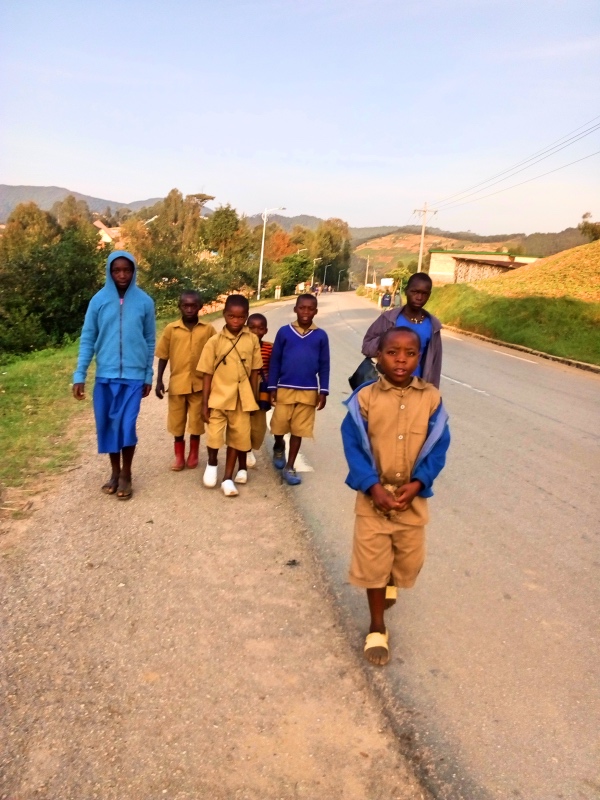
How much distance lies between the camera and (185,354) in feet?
19.4

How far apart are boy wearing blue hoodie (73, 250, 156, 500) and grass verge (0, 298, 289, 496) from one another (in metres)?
0.90

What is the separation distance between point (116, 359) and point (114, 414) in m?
0.43

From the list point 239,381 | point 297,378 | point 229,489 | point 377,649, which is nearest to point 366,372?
point 297,378

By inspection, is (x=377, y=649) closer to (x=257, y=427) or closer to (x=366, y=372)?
(x=366, y=372)

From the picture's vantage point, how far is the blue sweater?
5.75 m

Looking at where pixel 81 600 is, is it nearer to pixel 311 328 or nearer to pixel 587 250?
pixel 311 328

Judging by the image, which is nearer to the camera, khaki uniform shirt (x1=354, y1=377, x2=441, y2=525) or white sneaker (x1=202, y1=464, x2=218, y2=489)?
khaki uniform shirt (x1=354, y1=377, x2=441, y2=525)

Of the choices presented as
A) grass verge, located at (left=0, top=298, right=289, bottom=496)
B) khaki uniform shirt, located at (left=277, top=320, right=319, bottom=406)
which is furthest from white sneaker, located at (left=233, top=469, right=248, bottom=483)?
grass verge, located at (left=0, top=298, right=289, bottom=496)

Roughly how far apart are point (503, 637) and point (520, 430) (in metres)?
5.63

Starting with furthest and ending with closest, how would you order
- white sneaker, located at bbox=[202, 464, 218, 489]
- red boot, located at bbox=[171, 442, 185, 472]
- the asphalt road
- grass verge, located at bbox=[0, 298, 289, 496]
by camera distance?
red boot, located at bbox=[171, 442, 185, 472] < grass verge, located at bbox=[0, 298, 289, 496] < white sneaker, located at bbox=[202, 464, 218, 489] < the asphalt road

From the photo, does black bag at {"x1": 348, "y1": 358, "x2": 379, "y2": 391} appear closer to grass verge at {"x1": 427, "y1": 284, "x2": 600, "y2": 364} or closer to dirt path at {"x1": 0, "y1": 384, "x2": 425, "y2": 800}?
dirt path at {"x1": 0, "y1": 384, "x2": 425, "y2": 800}

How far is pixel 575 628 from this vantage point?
142 inches

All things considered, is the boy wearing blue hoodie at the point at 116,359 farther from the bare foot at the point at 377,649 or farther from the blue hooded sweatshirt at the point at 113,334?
the bare foot at the point at 377,649

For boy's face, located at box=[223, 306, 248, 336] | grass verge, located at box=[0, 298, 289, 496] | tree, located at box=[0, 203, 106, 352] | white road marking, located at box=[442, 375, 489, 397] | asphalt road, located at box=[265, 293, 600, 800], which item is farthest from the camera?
tree, located at box=[0, 203, 106, 352]
